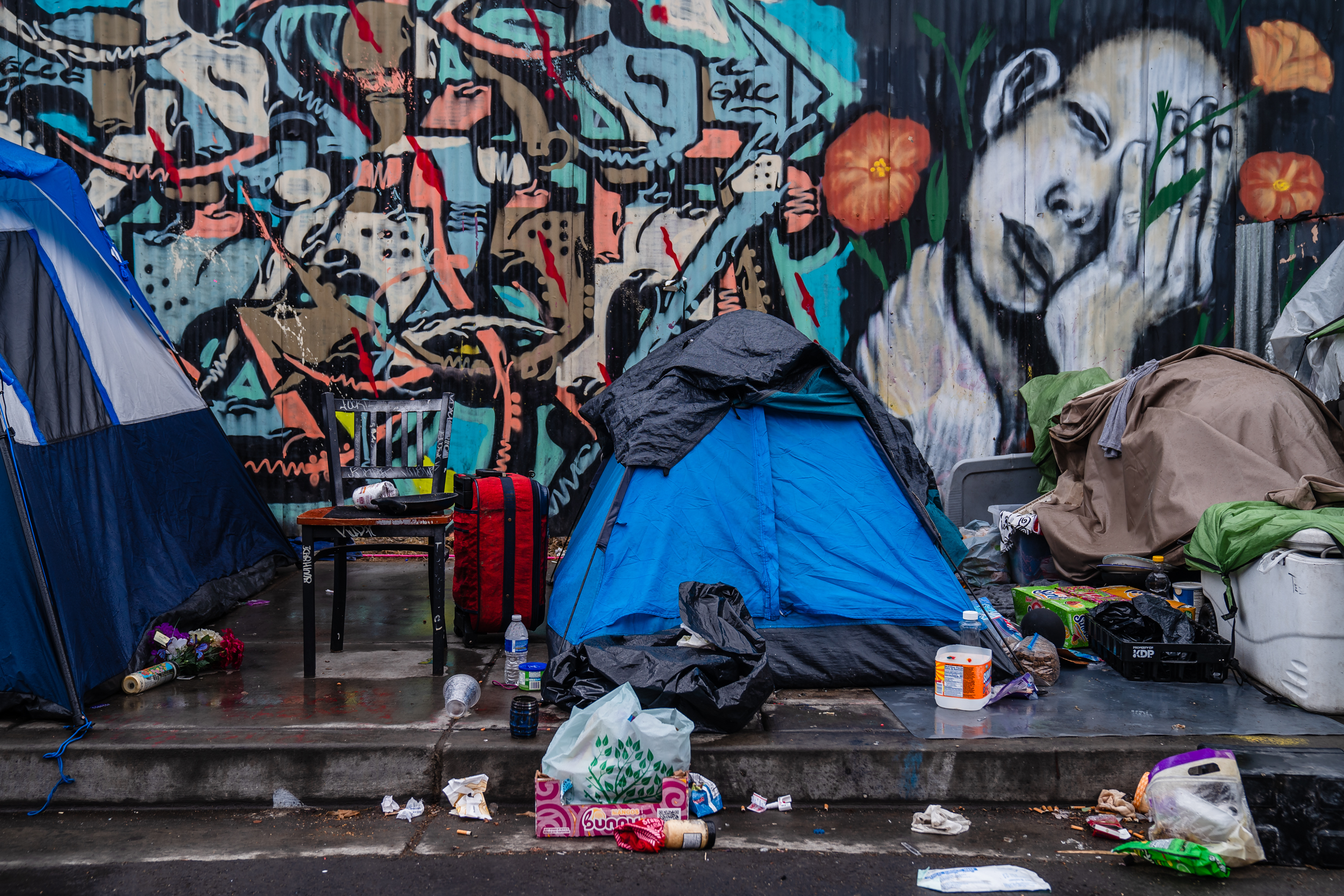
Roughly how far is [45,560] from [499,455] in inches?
153

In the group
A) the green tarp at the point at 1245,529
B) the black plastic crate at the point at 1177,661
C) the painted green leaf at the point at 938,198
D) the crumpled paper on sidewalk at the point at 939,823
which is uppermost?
the painted green leaf at the point at 938,198

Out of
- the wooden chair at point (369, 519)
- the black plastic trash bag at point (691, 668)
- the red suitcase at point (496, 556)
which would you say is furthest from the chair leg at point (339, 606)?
the black plastic trash bag at point (691, 668)

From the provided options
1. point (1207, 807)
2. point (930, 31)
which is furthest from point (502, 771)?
point (930, 31)

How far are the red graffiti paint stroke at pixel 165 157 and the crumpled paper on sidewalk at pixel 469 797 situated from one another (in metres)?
5.83

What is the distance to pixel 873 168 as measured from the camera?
748cm

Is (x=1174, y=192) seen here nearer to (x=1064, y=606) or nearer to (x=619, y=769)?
(x=1064, y=606)

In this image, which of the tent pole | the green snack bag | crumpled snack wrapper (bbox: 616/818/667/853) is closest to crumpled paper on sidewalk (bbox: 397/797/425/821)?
crumpled snack wrapper (bbox: 616/818/667/853)

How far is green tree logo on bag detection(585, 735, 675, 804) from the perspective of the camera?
3.21 meters

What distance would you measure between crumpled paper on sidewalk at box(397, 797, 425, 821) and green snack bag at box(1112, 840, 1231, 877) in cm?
230

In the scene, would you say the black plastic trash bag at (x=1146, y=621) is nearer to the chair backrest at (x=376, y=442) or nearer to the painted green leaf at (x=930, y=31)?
the chair backrest at (x=376, y=442)

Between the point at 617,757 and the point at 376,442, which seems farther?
the point at 376,442

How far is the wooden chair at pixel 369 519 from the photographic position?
4.22 metres

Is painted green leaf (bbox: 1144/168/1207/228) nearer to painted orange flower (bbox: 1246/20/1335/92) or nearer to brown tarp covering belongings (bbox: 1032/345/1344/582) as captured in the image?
painted orange flower (bbox: 1246/20/1335/92)

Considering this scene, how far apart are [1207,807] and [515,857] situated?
2196 mm
